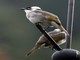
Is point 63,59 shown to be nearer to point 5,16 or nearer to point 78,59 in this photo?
point 78,59

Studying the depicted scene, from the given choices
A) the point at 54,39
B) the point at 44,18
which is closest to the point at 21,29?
the point at 54,39

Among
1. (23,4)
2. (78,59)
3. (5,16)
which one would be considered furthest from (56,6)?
(78,59)

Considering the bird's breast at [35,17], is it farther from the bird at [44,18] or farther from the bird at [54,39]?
the bird at [54,39]

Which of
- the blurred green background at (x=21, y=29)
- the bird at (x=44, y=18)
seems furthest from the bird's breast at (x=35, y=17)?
the blurred green background at (x=21, y=29)

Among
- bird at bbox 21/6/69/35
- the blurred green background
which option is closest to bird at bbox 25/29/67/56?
bird at bbox 21/6/69/35

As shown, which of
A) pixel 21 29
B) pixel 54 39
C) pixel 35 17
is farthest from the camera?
pixel 21 29

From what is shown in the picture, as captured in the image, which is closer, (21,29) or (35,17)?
(35,17)

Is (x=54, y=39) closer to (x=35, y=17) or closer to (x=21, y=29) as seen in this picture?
(x=35, y=17)

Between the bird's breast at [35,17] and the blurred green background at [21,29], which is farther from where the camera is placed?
the blurred green background at [21,29]

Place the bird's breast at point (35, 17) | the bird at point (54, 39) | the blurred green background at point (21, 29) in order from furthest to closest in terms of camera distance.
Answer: the blurred green background at point (21, 29), the bird at point (54, 39), the bird's breast at point (35, 17)
